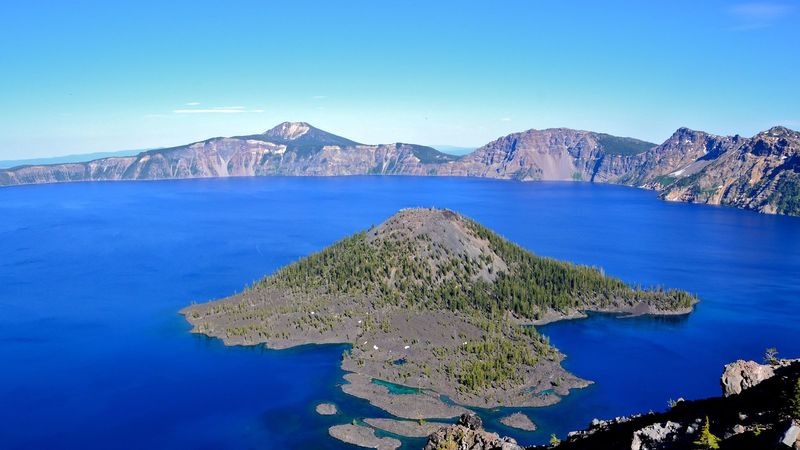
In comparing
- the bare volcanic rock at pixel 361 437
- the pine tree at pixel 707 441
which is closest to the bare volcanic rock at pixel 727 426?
the pine tree at pixel 707 441

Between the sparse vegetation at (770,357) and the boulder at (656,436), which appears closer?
the boulder at (656,436)

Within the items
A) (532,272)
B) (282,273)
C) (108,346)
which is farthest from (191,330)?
(532,272)

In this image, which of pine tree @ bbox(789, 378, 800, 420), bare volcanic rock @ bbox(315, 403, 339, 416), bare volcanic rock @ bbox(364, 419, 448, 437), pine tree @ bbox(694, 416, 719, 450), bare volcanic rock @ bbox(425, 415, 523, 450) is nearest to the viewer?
pine tree @ bbox(789, 378, 800, 420)

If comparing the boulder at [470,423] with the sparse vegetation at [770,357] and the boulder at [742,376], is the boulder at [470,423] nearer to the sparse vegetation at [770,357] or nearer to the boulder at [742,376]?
the boulder at [742,376]

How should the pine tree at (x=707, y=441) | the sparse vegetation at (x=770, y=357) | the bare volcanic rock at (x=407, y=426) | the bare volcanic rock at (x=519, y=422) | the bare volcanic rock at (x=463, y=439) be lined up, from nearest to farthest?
the pine tree at (x=707, y=441), the bare volcanic rock at (x=463, y=439), the sparse vegetation at (x=770, y=357), the bare volcanic rock at (x=407, y=426), the bare volcanic rock at (x=519, y=422)

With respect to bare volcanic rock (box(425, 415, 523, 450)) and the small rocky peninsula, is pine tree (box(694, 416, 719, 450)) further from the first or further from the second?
the small rocky peninsula

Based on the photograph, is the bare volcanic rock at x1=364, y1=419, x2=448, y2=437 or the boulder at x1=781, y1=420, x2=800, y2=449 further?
→ the bare volcanic rock at x1=364, y1=419, x2=448, y2=437

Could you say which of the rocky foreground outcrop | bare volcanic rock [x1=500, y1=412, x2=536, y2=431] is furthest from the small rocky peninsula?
the rocky foreground outcrop

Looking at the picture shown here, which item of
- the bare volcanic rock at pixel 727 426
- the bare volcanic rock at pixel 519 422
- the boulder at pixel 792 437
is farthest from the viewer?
the bare volcanic rock at pixel 519 422
